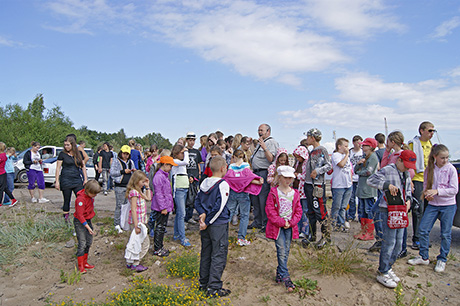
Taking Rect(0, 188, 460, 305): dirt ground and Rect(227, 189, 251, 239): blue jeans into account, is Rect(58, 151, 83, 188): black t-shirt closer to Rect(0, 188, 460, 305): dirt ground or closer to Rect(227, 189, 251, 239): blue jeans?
Rect(0, 188, 460, 305): dirt ground

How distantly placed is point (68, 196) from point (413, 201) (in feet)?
22.7

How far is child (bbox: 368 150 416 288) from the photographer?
15.4 feet

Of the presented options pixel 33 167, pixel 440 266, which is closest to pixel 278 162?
pixel 440 266

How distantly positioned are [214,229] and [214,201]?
14.6 inches

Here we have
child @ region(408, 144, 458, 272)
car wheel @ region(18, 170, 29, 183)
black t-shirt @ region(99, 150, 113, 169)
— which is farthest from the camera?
car wheel @ region(18, 170, 29, 183)

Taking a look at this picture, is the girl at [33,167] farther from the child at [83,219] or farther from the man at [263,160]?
the man at [263,160]

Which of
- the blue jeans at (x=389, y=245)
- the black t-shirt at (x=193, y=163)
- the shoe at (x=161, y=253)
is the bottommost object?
the shoe at (x=161, y=253)

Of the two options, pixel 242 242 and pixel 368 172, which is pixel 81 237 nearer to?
pixel 242 242

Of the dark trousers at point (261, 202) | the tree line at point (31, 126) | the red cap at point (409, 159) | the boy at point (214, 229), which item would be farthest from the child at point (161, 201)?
the tree line at point (31, 126)

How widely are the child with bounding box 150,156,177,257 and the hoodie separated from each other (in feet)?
4.61

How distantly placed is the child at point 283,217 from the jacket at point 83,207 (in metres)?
2.94

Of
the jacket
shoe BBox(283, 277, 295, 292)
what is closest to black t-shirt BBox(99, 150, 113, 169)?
the jacket

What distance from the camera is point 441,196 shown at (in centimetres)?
522

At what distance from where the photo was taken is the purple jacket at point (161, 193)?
5.77 m
